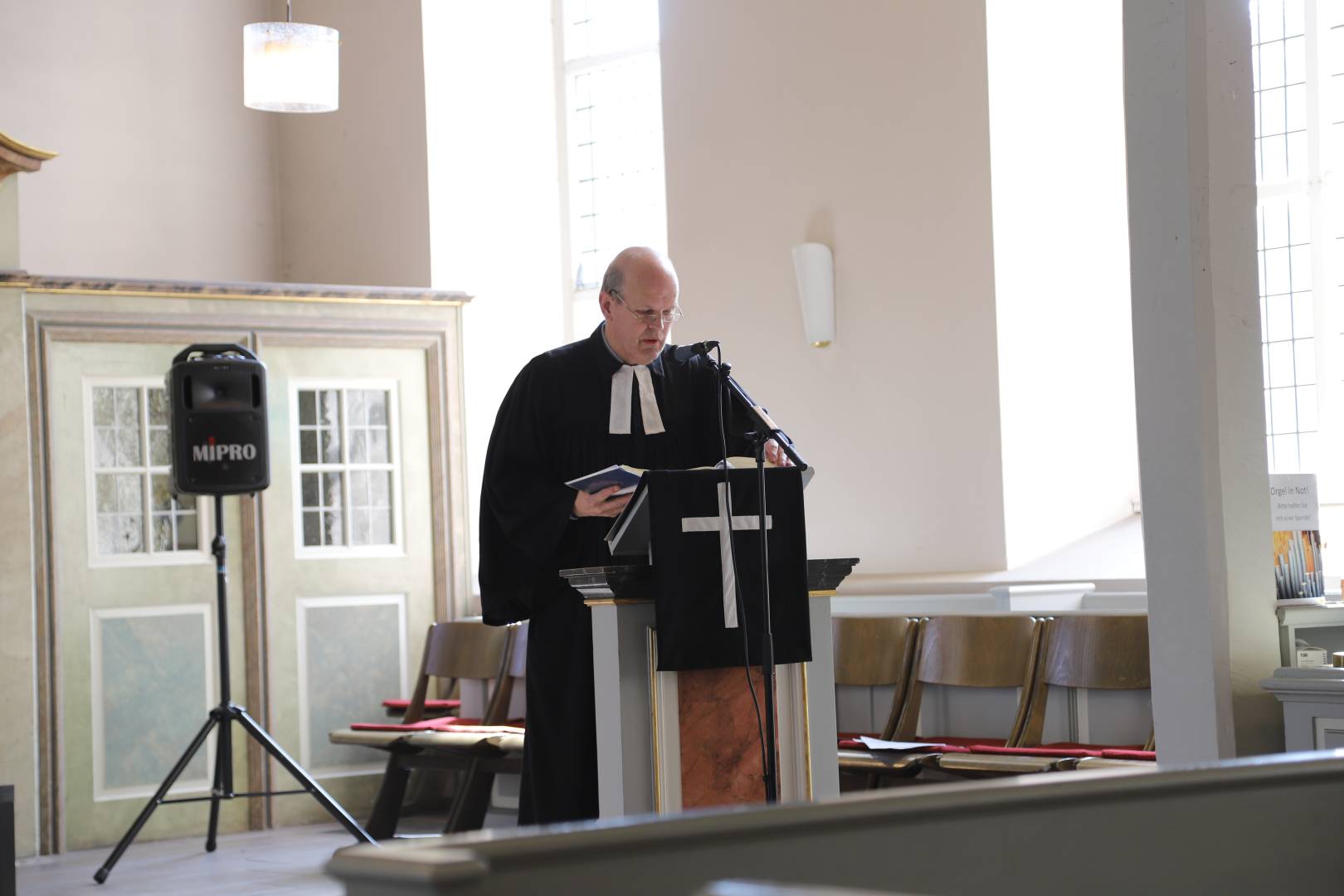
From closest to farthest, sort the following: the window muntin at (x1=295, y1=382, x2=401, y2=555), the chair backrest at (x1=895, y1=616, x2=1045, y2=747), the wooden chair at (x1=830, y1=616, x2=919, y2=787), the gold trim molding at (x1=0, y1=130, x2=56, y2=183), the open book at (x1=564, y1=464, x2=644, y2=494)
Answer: the open book at (x1=564, y1=464, x2=644, y2=494) < the chair backrest at (x1=895, y1=616, x2=1045, y2=747) < the wooden chair at (x1=830, y1=616, x2=919, y2=787) < the gold trim molding at (x1=0, y1=130, x2=56, y2=183) < the window muntin at (x1=295, y1=382, x2=401, y2=555)

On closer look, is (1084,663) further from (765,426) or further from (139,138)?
(139,138)

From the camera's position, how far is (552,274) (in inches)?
344

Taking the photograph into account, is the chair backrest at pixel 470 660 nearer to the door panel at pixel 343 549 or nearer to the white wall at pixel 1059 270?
the door panel at pixel 343 549

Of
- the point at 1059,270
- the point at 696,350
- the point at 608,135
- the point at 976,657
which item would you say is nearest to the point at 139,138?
the point at 608,135

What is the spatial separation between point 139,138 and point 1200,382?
644cm

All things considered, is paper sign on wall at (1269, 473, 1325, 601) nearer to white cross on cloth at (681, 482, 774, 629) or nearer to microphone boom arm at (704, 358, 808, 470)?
microphone boom arm at (704, 358, 808, 470)

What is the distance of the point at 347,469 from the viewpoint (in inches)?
300

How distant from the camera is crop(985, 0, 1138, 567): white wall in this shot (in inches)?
253

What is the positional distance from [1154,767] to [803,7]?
18.4ft

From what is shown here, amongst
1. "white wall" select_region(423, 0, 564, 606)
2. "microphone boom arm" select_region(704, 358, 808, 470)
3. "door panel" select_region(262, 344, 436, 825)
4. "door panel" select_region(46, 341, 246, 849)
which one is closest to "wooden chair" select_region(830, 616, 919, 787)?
"microphone boom arm" select_region(704, 358, 808, 470)

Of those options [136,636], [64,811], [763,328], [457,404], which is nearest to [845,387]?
[763,328]

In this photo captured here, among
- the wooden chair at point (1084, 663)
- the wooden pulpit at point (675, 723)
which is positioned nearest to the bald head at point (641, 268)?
the wooden pulpit at point (675, 723)

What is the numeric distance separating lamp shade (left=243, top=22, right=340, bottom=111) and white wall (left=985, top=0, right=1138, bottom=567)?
2.78m

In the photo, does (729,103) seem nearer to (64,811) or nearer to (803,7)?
(803,7)
